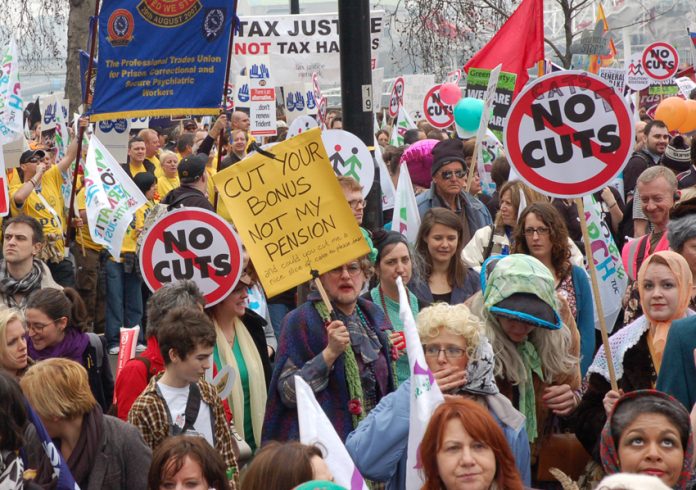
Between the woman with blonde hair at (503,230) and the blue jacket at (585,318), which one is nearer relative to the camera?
the blue jacket at (585,318)

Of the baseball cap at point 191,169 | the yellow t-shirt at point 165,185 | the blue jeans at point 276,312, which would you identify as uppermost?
the baseball cap at point 191,169

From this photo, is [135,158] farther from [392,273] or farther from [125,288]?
[392,273]

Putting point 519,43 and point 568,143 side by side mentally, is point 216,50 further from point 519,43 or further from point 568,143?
point 568,143

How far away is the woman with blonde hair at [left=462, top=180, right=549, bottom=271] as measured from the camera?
311 inches

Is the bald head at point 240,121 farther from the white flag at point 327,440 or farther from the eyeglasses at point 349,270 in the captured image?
the white flag at point 327,440

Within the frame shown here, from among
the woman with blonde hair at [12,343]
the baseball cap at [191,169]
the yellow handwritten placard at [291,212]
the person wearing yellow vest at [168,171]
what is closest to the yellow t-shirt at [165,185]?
the person wearing yellow vest at [168,171]

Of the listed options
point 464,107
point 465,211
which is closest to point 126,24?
point 465,211

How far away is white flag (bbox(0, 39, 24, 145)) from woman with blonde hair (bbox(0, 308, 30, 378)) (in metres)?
5.11

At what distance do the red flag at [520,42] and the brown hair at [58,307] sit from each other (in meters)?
5.40

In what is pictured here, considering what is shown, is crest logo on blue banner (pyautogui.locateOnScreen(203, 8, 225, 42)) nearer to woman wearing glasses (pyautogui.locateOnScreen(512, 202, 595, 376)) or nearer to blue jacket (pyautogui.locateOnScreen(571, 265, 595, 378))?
woman wearing glasses (pyautogui.locateOnScreen(512, 202, 595, 376))

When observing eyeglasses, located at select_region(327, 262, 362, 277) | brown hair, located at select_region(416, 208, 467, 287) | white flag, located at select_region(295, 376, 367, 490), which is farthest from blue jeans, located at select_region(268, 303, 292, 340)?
white flag, located at select_region(295, 376, 367, 490)

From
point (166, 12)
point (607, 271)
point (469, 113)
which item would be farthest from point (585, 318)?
point (469, 113)

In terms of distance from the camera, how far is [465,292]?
23.7 feet

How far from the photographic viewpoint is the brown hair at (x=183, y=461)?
14.8 feet
